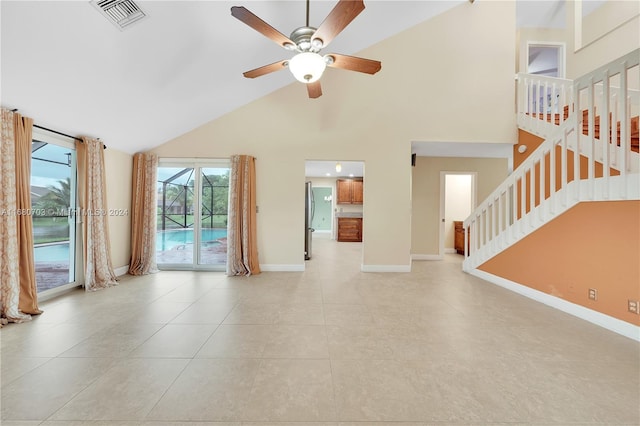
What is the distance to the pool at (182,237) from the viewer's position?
491 centimetres

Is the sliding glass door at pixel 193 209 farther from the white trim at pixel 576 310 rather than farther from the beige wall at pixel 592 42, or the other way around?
the beige wall at pixel 592 42

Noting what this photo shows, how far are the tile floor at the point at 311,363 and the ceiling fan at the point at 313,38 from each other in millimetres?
2459

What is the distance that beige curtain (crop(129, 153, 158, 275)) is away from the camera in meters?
4.53

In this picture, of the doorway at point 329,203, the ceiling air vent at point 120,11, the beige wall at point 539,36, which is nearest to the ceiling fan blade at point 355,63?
the ceiling air vent at point 120,11

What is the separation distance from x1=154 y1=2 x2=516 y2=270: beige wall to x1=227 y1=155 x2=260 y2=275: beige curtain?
0.23 metres

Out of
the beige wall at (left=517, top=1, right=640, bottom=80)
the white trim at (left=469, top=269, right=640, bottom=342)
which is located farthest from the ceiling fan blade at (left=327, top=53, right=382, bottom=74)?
the beige wall at (left=517, top=1, right=640, bottom=80)

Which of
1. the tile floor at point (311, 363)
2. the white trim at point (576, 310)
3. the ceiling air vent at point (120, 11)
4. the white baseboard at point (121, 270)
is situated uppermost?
the ceiling air vent at point (120, 11)

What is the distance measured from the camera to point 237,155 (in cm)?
460

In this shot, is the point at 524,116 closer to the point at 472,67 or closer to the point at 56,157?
the point at 472,67

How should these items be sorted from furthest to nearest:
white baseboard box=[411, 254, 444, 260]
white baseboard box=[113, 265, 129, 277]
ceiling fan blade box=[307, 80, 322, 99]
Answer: white baseboard box=[411, 254, 444, 260]
white baseboard box=[113, 265, 129, 277]
ceiling fan blade box=[307, 80, 322, 99]

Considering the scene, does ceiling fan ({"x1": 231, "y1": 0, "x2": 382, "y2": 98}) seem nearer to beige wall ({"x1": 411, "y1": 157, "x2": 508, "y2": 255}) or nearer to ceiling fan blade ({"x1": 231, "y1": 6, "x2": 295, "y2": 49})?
ceiling fan blade ({"x1": 231, "y1": 6, "x2": 295, "y2": 49})

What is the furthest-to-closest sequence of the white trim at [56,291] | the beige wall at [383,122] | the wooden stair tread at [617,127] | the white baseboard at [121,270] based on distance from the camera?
the beige wall at [383,122]
the white baseboard at [121,270]
the white trim at [56,291]
the wooden stair tread at [617,127]

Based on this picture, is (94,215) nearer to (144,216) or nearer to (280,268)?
(144,216)

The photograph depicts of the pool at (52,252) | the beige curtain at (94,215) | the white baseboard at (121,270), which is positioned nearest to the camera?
the beige curtain at (94,215)
